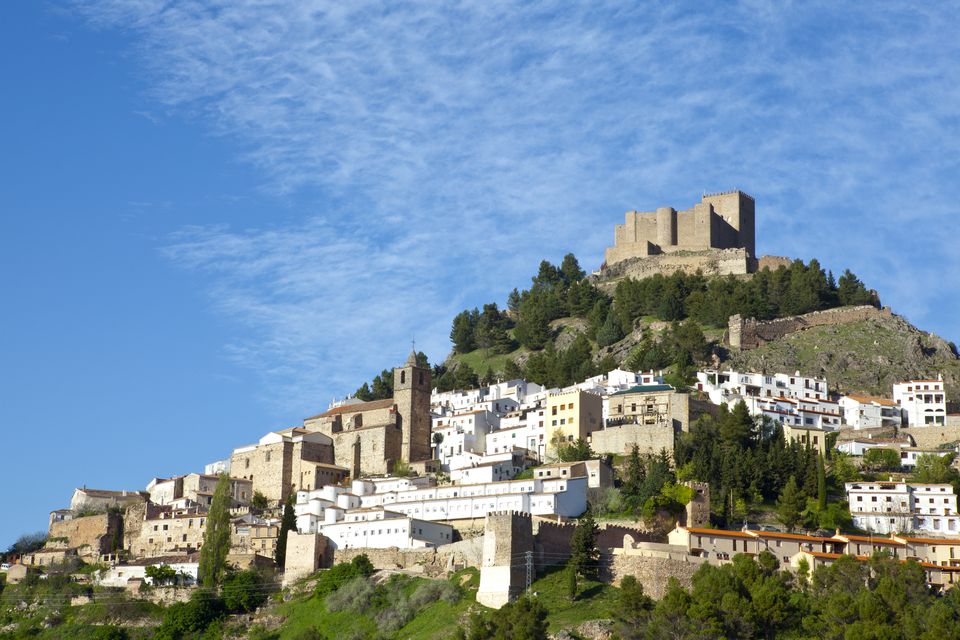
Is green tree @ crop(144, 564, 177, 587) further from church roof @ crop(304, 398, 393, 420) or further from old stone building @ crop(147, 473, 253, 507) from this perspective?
church roof @ crop(304, 398, 393, 420)

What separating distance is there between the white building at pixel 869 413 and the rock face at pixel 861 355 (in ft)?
20.3

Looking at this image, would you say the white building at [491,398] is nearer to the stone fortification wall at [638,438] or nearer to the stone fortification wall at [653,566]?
the stone fortification wall at [638,438]

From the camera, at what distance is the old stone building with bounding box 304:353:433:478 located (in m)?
86.9

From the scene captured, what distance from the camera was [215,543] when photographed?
7388cm

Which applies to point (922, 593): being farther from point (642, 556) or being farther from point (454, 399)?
point (454, 399)

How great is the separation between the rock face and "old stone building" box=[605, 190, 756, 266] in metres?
16.1

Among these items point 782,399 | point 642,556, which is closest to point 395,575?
point 642,556

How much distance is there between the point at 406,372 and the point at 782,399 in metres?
21.9

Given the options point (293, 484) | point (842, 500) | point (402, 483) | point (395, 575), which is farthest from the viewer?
point (293, 484)

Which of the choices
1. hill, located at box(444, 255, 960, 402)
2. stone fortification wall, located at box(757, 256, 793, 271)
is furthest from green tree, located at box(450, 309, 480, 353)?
stone fortification wall, located at box(757, 256, 793, 271)

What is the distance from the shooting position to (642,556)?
206 feet

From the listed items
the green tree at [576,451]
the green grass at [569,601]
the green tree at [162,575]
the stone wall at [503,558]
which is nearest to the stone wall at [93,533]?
the green tree at [162,575]

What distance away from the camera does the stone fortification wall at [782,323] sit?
99.6 m

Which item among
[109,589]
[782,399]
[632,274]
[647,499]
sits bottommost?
[109,589]
